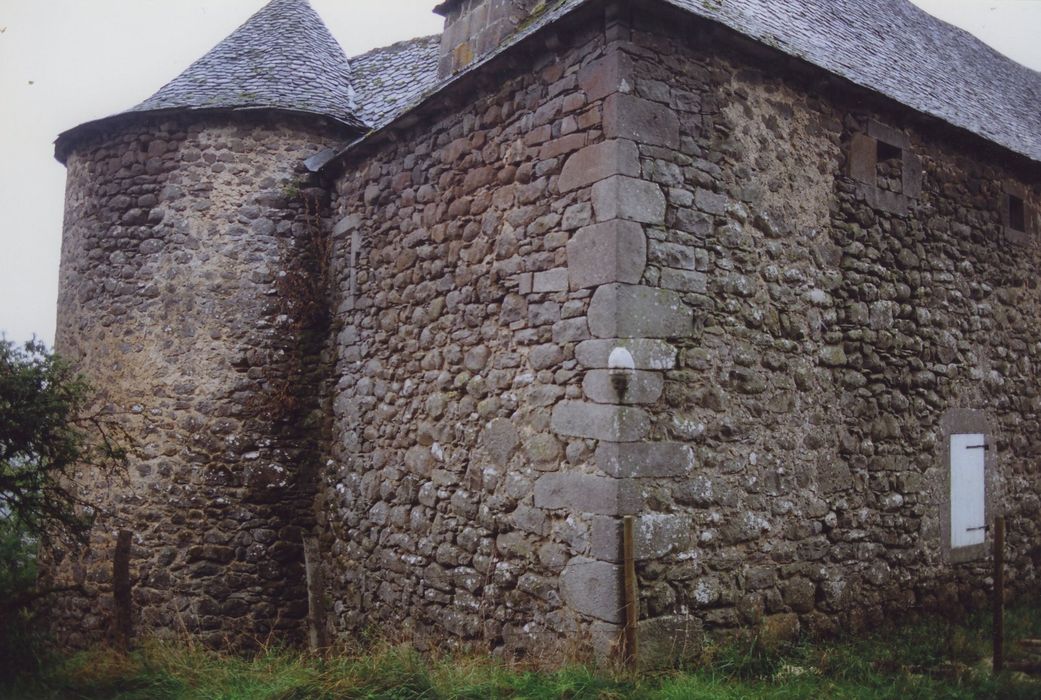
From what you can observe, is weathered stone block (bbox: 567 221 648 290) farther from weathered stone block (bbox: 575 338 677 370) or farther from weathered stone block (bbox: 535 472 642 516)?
weathered stone block (bbox: 535 472 642 516)

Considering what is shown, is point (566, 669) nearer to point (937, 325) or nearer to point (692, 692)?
point (692, 692)

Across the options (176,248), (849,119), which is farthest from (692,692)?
(176,248)

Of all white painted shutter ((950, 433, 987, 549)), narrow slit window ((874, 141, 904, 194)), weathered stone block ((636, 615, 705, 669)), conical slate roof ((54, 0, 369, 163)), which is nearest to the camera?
weathered stone block ((636, 615, 705, 669))

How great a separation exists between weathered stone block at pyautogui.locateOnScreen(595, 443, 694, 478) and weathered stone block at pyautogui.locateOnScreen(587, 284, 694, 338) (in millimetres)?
706

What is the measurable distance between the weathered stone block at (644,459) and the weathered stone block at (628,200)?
1.46 meters

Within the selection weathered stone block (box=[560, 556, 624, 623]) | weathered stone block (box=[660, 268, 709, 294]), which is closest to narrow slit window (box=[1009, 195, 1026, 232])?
weathered stone block (box=[660, 268, 709, 294])

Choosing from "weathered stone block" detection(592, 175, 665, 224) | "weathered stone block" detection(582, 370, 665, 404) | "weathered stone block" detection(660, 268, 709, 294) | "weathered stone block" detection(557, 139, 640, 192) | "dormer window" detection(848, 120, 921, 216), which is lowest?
"weathered stone block" detection(582, 370, 665, 404)

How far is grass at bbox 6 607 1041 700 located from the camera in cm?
486

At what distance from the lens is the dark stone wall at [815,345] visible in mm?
5684

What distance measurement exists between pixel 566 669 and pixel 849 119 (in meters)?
4.89

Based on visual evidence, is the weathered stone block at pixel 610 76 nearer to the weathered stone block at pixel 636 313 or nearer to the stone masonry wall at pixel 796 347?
the stone masonry wall at pixel 796 347

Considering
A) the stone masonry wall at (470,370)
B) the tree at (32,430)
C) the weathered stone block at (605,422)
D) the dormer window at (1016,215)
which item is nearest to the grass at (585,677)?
the stone masonry wall at (470,370)

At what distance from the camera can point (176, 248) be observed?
28.7 ft

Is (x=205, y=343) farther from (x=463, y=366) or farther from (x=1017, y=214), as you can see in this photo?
(x=1017, y=214)
